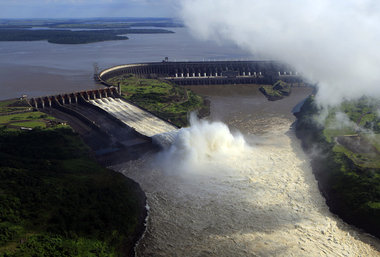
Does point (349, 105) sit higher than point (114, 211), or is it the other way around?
point (349, 105)

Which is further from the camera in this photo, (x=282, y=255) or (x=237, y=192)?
(x=237, y=192)

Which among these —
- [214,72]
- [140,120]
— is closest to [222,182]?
[140,120]

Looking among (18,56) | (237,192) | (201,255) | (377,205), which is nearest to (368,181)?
(377,205)

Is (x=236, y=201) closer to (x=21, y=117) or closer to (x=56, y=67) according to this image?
(x=21, y=117)

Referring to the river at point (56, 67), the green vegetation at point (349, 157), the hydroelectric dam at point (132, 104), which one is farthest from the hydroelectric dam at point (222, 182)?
the river at point (56, 67)

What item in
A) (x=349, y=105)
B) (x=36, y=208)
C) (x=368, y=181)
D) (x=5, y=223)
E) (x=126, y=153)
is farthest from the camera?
(x=349, y=105)

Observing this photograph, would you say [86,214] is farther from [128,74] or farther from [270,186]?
[128,74]
